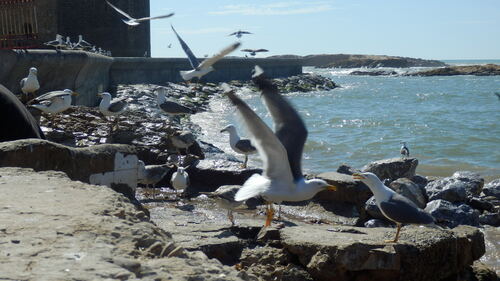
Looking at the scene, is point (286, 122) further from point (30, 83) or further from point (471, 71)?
point (471, 71)

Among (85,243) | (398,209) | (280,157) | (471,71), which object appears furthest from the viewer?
(471,71)

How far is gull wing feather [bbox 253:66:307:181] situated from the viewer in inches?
244

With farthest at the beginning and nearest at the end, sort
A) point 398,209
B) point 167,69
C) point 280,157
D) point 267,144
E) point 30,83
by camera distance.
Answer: point 167,69 → point 30,83 → point 398,209 → point 280,157 → point 267,144

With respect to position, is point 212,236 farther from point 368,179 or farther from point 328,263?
point 368,179

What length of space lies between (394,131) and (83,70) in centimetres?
1033

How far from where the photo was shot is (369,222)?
27.1 feet

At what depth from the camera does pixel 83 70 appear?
16.1m

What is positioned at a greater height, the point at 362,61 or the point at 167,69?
the point at 167,69

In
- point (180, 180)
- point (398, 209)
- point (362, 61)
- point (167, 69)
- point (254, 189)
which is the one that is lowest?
point (362, 61)

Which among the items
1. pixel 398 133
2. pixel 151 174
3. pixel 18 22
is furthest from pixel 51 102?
pixel 398 133

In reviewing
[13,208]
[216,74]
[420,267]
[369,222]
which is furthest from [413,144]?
[216,74]

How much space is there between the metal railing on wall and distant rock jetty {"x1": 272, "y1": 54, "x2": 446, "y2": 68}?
97437mm

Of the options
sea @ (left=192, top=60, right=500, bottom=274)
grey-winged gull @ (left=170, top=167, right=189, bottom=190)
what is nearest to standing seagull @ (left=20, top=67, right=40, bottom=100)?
sea @ (left=192, top=60, right=500, bottom=274)

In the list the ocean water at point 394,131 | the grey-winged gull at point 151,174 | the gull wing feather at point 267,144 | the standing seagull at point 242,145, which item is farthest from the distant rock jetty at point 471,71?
the gull wing feather at point 267,144
